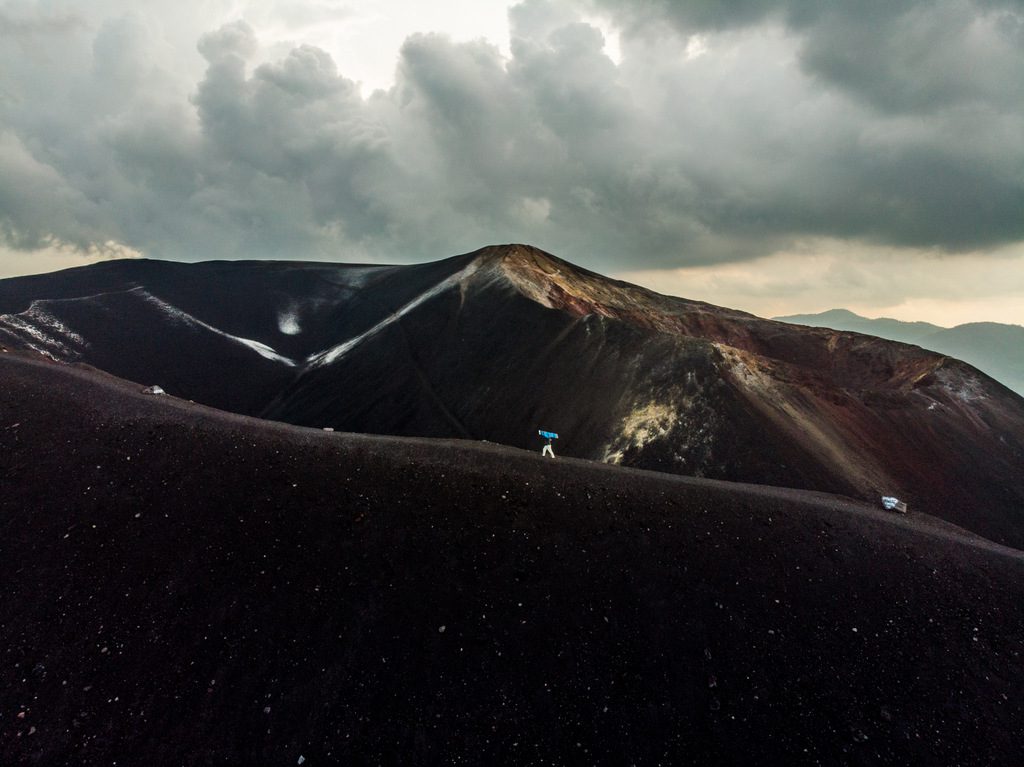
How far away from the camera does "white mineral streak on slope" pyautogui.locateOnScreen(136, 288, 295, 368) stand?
181ft

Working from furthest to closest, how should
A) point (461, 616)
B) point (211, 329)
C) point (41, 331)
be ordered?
point (211, 329) < point (41, 331) < point (461, 616)

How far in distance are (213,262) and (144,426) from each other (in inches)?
3126

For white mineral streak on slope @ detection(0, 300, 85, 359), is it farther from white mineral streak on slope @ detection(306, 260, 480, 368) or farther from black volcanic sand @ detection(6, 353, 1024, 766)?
black volcanic sand @ detection(6, 353, 1024, 766)

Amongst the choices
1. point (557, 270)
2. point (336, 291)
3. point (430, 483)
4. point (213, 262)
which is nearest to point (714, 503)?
point (430, 483)

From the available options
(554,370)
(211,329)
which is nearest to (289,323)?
(211,329)

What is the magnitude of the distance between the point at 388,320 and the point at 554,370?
2718 cm

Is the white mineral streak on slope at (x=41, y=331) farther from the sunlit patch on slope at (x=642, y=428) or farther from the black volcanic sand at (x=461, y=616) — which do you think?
the sunlit patch on slope at (x=642, y=428)

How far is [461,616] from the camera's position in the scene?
10672 mm

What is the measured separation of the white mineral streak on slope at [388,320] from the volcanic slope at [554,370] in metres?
0.48

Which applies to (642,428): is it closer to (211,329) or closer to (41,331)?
(211,329)

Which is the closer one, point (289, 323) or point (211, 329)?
point (211, 329)

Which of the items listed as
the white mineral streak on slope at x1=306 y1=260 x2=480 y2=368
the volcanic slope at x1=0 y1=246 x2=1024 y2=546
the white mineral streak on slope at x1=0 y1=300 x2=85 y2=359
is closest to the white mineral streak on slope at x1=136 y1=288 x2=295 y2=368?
the volcanic slope at x1=0 y1=246 x2=1024 y2=546

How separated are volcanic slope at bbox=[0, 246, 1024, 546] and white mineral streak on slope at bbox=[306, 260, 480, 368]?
0.48 metres

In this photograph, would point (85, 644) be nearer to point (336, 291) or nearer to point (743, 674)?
point (743, 674)
